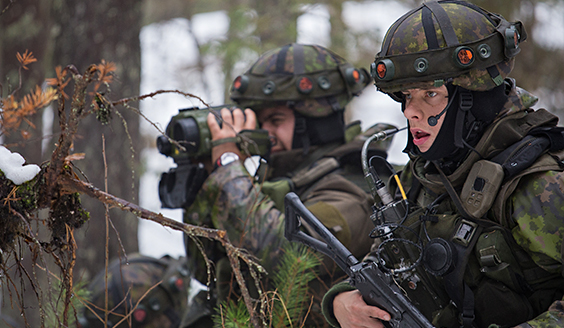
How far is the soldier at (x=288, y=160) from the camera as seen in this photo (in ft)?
8.70

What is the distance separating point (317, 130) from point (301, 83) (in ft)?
0.98

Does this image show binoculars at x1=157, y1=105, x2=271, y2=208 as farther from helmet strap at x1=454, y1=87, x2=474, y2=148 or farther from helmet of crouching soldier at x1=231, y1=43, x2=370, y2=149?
helmet strap at x1=454, y1=87, x2=474, y2=148

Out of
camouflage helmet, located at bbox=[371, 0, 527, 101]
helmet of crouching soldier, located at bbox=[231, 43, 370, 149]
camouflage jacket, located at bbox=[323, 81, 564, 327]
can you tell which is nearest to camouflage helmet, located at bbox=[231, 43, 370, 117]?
helmet of crouching soldier, located at bbox=[231, 43, 370, 149]

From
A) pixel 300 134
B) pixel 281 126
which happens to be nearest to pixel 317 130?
pixel 300 134

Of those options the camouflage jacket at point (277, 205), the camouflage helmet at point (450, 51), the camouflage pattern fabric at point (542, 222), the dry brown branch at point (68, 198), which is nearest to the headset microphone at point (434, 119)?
the camouflage helmet at point (450, 51)

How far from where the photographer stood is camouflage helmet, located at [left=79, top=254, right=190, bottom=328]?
9.77 feet

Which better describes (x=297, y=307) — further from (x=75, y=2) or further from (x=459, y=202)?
(x=75, y=2)

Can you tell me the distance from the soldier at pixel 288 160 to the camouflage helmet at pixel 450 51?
0.94 m

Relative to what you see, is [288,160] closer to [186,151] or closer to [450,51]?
[186,151]

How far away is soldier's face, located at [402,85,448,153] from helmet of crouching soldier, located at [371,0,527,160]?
0.02 meters

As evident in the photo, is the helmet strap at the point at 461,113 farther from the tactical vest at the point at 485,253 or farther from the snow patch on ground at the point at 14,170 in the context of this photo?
the snow patch on ground at the point at 14,170

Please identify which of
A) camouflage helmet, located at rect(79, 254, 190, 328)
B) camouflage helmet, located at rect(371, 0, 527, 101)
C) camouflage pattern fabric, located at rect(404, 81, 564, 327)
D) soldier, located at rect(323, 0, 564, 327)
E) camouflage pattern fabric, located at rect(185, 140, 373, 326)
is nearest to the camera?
camouflage pattern fabric, located at rect(404, 81, 564, 327)

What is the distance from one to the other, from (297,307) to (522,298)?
3.28 ft

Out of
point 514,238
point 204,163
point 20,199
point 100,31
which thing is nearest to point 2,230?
point 20,199
